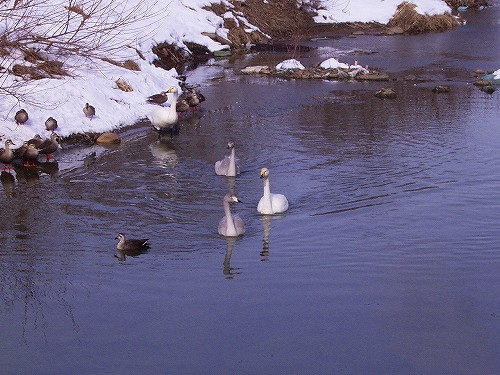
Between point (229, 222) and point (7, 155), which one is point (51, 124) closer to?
point (7, 155)

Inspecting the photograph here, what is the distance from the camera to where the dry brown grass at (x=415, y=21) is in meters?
43.2

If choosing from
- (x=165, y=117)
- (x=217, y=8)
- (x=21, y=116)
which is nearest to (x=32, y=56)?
(x=21, y=116)

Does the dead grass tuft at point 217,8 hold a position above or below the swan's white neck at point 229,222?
above

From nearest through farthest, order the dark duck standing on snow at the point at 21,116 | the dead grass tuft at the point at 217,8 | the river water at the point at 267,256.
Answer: the river water at the point at 267,256 < the dark duck standing on snow at the point at 21,116 < the dead grass tuft at the point at 217,8

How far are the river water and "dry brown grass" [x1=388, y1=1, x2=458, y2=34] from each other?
22.1 m

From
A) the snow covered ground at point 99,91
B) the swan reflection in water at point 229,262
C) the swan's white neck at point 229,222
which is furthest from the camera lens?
the snow covered ground at point 99,91

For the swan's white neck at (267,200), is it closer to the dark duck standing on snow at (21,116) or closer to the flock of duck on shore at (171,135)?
the flock of duck on shore at (171,135)

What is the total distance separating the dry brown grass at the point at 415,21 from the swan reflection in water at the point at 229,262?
3217 cm

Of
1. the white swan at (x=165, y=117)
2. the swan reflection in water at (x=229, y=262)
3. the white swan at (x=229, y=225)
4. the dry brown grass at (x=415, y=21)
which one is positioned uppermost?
the dry brown grass at (x=415, y=21)

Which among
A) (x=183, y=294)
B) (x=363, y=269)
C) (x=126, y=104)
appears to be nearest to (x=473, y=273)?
(x=363, y=269)

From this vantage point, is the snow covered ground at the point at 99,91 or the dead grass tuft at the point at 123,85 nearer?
the snow covered ground at the point at 99,91

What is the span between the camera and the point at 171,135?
20812 millimetres

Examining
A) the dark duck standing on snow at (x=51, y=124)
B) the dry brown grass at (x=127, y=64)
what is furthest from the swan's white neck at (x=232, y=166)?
the dry brown grass at (x=127, y=64)

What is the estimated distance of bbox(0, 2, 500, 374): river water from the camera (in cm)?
989
